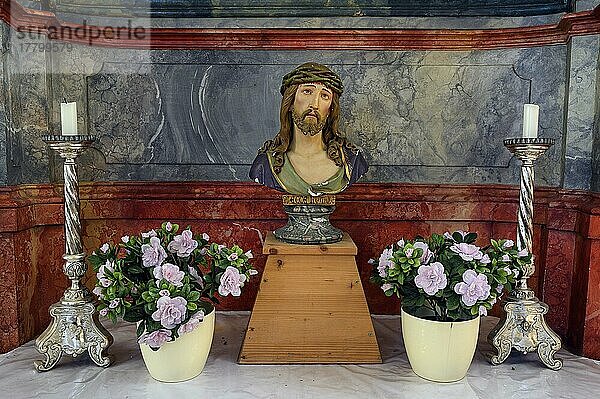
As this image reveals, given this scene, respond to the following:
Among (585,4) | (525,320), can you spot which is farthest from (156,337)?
(585,4)

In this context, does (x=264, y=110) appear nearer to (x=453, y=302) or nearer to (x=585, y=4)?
(x=453, y=302)

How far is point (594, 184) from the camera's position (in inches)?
82.2

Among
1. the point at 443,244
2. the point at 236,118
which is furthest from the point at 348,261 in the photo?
the point at 236,118

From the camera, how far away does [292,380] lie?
1785mm

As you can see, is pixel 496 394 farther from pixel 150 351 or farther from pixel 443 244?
pixel 150 351

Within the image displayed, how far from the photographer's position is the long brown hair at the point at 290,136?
1958 millimetres

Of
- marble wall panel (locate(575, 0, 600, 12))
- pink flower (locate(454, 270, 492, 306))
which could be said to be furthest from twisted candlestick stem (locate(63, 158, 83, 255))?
marble wall panel (locate(575, 0, 600, 12))

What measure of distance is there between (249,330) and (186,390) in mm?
313

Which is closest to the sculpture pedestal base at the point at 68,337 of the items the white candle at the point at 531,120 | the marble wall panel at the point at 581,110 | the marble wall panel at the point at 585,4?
the white candle at the point at 531,120

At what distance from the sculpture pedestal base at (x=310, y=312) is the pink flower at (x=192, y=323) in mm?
268

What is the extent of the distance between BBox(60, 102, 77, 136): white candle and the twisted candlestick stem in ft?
0.32

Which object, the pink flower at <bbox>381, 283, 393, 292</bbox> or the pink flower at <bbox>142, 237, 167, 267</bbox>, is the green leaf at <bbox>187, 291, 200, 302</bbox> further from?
the pink flower at <bbox>381, 283, 393, 292</bbox>

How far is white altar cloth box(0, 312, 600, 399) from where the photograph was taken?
1700 millimetres

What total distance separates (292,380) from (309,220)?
56 cm
